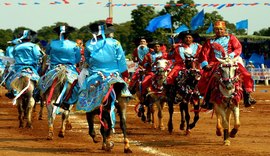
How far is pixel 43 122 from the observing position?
2138 centimetres

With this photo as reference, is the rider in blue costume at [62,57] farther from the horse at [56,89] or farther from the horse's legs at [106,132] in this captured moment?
the horse's legs at [106,132]

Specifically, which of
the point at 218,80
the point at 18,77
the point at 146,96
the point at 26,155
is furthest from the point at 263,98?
the point at 26,155

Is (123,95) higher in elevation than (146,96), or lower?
higher

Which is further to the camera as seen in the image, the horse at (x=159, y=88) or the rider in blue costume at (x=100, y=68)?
the horse at (x=159, y=88)

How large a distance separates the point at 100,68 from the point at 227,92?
8.59 ft

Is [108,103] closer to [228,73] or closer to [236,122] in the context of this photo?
[228,73]

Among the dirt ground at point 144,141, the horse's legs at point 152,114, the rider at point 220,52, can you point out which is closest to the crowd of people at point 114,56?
the rider at point 220,52

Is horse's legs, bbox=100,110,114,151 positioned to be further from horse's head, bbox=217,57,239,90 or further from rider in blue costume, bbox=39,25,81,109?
rider in blue costume, bbox=39,25,81,109

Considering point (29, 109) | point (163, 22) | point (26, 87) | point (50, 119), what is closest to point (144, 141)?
point (50, 119)

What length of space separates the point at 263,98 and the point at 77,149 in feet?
68.8

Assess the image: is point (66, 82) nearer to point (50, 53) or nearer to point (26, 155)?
point (50, 53)

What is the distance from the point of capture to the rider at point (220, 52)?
50.3 ft

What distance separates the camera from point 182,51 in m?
18.1

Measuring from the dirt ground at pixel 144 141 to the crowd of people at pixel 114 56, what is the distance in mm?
896
